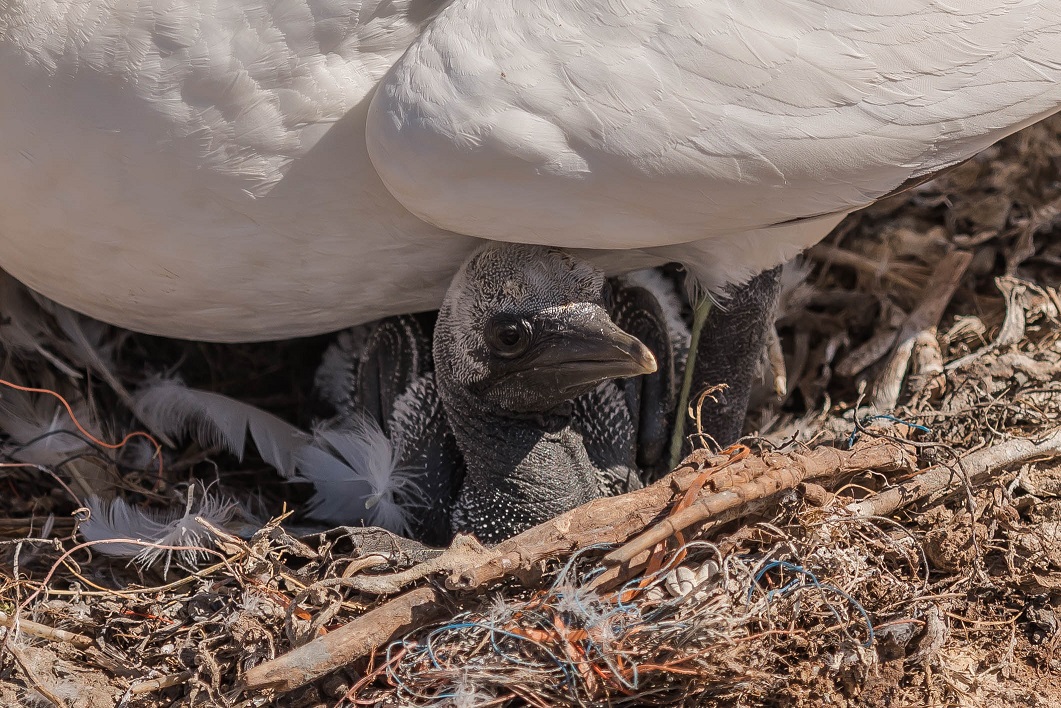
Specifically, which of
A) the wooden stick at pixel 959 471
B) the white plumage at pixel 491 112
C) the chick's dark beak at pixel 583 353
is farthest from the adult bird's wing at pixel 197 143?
the wooden stick at pixel 959 471

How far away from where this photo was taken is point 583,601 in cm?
157

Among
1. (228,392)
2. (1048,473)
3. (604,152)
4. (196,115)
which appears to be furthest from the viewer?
(228,392)

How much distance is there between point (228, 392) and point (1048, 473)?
→ 1921 mm

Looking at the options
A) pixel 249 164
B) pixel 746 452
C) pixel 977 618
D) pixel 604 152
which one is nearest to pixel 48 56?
pixel 249 164

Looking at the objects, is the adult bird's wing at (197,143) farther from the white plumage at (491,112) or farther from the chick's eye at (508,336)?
the chick's eye at (508,336)

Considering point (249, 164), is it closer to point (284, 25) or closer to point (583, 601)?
point (284, 25)

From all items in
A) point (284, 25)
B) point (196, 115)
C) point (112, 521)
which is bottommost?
point (112, 521)

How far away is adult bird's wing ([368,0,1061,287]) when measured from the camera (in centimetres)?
154

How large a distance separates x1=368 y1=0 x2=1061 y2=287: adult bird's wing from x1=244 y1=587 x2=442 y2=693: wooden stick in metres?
0.64

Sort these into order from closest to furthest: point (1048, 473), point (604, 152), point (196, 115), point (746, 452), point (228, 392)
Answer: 1. point (604, 152)
2. point (196, 115)
3. point (746, 452)
4. point (1048, 473)
5. point (228, 392)

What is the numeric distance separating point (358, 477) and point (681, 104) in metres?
1.14

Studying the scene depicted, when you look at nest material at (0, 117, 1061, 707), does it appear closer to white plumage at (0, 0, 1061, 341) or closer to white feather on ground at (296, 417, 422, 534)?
white feather on ground at (296, 417, 422, 534)

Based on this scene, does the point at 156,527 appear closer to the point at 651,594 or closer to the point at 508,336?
the point at 508,336

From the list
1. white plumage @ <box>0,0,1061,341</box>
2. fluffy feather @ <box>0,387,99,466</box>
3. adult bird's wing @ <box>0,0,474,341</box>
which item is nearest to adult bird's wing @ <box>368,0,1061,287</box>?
white plumage @ <box>0,0,1061,341</box>
